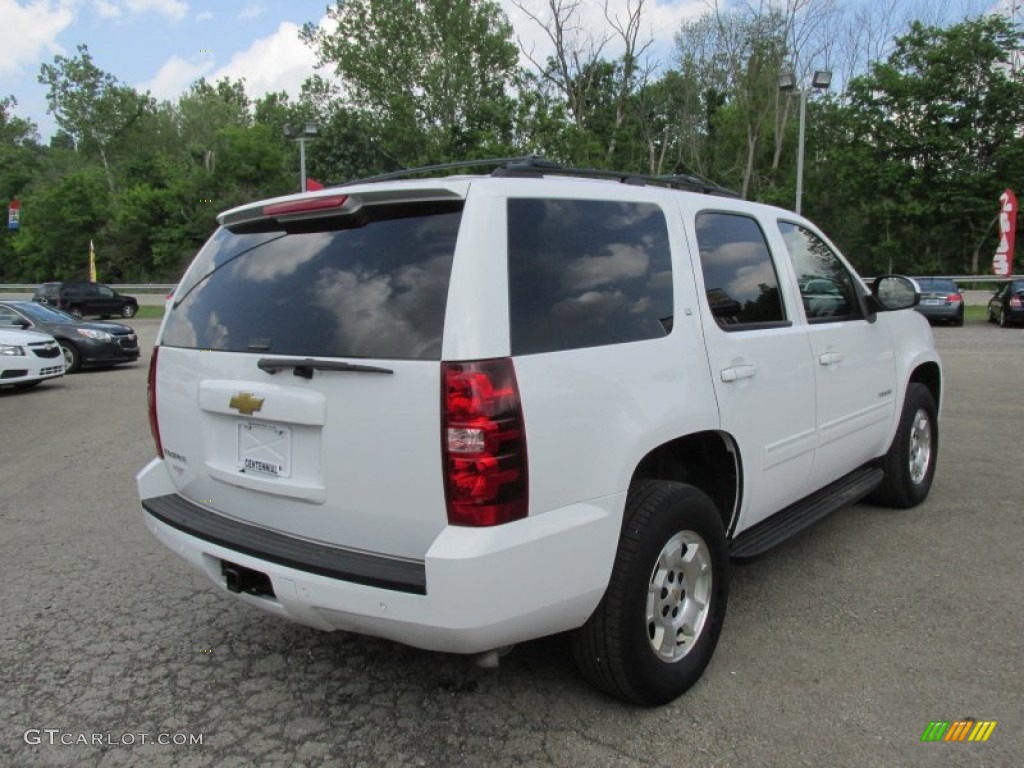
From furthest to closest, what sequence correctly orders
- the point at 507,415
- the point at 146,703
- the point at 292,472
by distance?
the point at 146,703 → the point at 292,472 → the point at 507,415

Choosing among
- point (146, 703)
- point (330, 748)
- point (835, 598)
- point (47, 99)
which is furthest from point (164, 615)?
point (47, 99)

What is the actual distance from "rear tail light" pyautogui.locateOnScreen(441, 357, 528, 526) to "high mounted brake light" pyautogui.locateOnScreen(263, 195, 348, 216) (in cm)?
78

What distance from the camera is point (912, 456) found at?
5102 millimetres

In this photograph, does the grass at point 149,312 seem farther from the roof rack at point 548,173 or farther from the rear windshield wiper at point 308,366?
the rear windshield wiper at point 308,366

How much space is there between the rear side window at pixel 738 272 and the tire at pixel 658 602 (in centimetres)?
88

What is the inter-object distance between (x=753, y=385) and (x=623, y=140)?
48.0m

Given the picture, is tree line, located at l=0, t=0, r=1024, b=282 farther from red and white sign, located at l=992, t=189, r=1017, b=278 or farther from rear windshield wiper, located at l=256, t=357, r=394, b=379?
rear windshield wiper, located at l=256, t=357, r=394, b=379

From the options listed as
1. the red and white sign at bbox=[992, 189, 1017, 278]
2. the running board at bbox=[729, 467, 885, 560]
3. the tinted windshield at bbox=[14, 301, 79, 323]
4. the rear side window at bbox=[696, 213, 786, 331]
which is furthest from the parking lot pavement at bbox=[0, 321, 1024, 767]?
the red and white sign at bbox=[992, 189, 1017, 278]

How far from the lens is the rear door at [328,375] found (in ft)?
7.64

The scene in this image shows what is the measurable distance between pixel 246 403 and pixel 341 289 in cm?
53

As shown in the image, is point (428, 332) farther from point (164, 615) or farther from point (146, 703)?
point (164, 615)

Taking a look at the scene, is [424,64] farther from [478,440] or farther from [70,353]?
[478,440]

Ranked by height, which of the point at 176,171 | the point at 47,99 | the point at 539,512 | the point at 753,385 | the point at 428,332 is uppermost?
the point at 47,99

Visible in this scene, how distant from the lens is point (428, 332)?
2330mm
